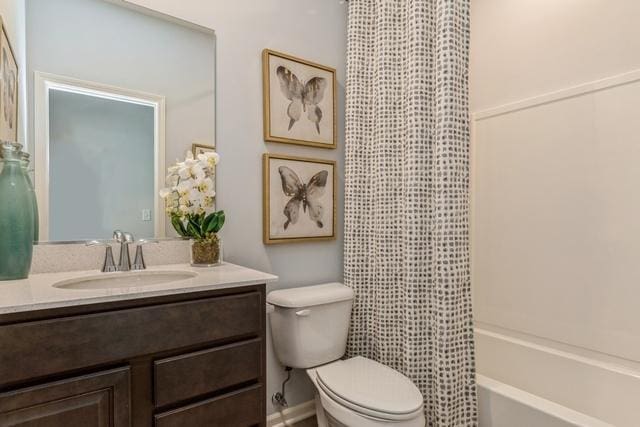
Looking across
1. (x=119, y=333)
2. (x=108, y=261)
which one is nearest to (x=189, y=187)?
(x=108, y=261)

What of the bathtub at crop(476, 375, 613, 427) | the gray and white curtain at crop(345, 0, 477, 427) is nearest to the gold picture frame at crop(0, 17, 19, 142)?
the gray and white curtain at crop(345, 0, 477, 427)

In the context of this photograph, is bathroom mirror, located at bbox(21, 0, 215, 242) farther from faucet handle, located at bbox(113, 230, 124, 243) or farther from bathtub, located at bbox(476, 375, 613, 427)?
bathtub, located at bbox(476, 375, 613, 427)

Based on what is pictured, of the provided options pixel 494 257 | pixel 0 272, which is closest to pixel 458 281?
pixel 494 257

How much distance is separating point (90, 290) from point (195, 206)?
0.56 m

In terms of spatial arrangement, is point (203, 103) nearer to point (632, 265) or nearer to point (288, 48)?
point (288, 48)

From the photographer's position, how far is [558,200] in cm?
189

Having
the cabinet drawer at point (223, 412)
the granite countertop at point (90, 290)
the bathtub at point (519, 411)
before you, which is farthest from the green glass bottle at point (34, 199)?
the bathtub at point (519, 411)

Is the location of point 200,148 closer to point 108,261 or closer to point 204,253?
point 204,253

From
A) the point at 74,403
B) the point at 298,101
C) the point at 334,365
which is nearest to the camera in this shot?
the point at 74,403

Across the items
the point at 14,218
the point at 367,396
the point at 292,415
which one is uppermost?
the point at 14,218

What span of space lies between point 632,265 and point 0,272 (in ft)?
8.26

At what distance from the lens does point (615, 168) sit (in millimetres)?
1687

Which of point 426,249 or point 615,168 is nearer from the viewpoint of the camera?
point 426,249

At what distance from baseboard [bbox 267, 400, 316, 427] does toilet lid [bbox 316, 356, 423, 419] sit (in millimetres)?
442
